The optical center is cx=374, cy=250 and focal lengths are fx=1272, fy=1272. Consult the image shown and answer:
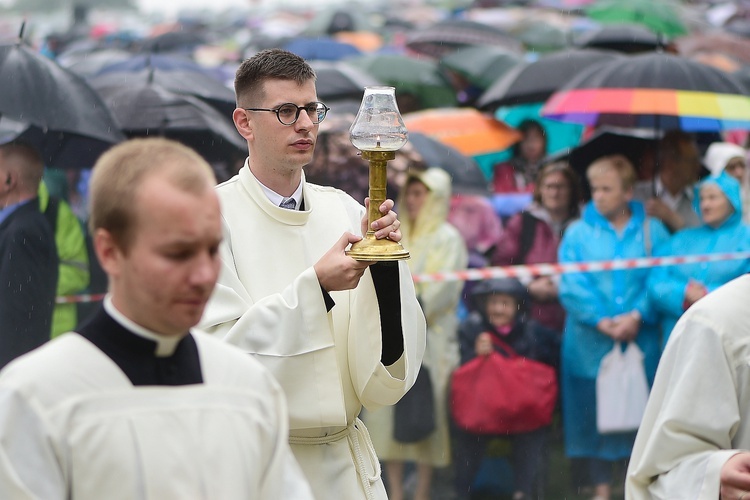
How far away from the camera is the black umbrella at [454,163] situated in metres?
8.59

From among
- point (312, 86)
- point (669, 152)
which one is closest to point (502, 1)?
point (669, 152)

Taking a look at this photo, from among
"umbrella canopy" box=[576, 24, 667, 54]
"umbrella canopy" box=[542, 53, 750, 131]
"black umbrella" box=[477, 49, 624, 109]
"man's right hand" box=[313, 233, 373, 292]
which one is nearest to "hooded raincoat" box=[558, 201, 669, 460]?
"umbrella canopy" box=[542, 53, 750, 131]

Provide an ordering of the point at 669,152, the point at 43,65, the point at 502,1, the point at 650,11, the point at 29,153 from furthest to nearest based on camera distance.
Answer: the point at 502,1
the point at 650,11
the point at 669,152
the point at 43,65
the point at 29,153

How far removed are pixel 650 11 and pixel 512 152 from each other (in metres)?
8.91

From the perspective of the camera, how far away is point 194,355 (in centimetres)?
267

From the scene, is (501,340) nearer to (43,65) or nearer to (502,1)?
(43,65)

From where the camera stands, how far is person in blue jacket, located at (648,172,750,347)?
293 inches

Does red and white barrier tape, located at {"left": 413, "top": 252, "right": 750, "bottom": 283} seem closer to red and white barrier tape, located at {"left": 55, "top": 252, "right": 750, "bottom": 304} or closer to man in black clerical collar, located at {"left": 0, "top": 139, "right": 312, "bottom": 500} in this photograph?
red and white barrier tape, located at {"left": 55, "top": 252, "right": 750, "bottom": 304}

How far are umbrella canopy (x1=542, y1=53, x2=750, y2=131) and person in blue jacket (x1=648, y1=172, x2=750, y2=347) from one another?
2.29 feet

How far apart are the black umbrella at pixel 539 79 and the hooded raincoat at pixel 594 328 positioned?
3.11 metres

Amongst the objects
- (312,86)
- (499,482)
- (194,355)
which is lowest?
(499,482)

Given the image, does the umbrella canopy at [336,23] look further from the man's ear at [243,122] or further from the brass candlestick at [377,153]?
the brass candlestick at [377,153]

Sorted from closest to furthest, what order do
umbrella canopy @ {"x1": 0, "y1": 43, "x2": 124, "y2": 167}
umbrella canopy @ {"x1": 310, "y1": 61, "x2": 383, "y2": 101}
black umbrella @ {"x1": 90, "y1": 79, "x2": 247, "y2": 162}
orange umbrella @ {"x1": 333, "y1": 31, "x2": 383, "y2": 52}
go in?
umbrella canopy @ {"x1": 0, "y1": 43, "x2": 124, "y2": 167}
black umbrella @ {"x1": 90, "y1": 79, "x2": 247, "y2": 162}
umbrella canopy @ {"x1": 310, "y1": 61, "x2": 383, "y2": 101}
orange umbrella @ {"x1": 333, "y1": 31, "x2": 383, "y2": 52}

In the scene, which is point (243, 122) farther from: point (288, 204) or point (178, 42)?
point (178, 42)
